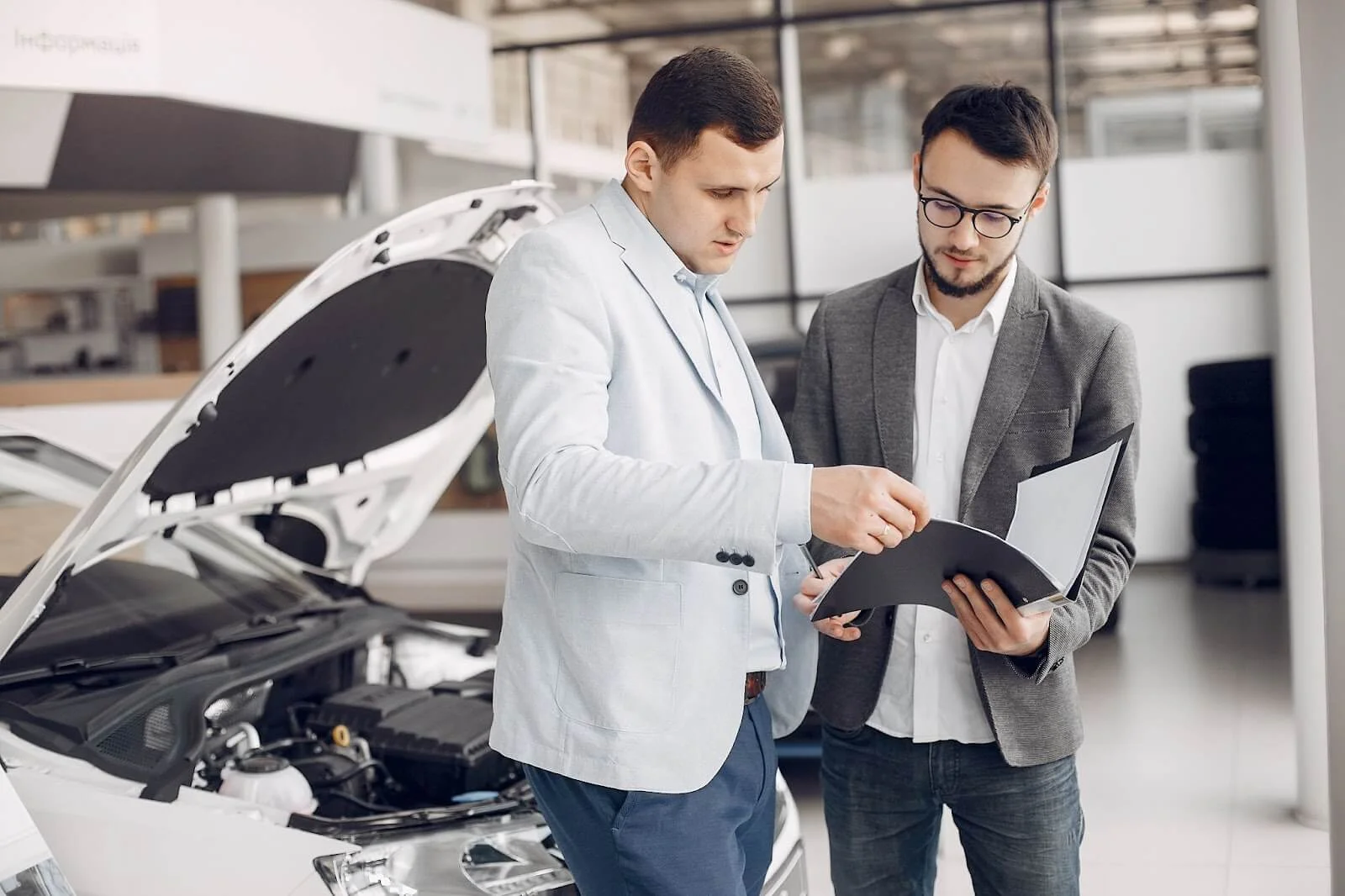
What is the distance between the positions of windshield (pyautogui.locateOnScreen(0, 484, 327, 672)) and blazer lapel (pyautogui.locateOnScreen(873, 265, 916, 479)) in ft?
4.37

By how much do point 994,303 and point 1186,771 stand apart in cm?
286

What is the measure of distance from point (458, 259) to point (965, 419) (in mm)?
922

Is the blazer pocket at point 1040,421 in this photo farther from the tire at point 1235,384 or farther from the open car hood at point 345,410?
the tire at point 1235,384

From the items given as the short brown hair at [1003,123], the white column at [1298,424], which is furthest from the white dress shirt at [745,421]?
the white column at [1298,424]

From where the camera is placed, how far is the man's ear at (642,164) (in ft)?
4.65

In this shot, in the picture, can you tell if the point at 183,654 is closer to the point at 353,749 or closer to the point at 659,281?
the point at 353,749

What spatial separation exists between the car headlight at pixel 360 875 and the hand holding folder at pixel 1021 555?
2.26 feet

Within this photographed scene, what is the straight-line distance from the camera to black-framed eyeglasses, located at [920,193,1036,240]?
1664 millimetres

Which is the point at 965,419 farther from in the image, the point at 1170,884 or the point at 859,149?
the point at 859,149

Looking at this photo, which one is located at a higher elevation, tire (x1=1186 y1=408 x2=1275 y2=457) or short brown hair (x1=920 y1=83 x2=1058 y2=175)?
short brown hair (x1=920 y1=83 x2=1058 y2=175)

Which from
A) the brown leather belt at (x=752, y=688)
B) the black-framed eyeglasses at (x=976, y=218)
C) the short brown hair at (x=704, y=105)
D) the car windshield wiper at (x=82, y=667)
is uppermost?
the short brown hair at (x=704, y=105)

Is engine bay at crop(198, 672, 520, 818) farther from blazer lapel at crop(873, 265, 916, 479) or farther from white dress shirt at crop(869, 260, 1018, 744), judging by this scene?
blazer lapel at crop(873, 265, 916, 479)

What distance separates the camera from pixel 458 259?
224cm

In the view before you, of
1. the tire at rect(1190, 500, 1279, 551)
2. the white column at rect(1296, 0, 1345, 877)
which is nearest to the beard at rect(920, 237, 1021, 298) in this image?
the white column at rect(1296, 0, 1345, 877)
